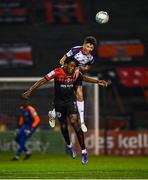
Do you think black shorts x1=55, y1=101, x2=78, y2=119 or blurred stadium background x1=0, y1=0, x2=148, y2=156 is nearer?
black shorts x1=55, y1=101, x2=78, y2=119

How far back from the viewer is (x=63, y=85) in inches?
690

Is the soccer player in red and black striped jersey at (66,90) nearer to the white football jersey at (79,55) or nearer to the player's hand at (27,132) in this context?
the white football jersey at (79,55)

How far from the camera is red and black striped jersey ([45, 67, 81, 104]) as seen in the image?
57.4ft

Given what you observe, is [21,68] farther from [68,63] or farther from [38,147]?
[68,63]

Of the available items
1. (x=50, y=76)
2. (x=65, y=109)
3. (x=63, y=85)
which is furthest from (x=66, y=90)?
(x=50, y=76)

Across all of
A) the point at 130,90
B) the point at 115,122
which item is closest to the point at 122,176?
the point at 115,122

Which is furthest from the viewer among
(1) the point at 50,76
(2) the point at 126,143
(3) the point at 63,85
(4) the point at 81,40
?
(4) the point at 81,40

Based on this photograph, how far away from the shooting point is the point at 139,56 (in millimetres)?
35438

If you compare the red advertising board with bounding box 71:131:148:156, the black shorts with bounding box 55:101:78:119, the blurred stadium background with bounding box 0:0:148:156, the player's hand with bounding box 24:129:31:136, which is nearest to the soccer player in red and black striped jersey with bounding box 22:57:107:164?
the black shorts with bounding box 55:101:78:119

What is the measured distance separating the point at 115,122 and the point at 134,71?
5813 millimetres

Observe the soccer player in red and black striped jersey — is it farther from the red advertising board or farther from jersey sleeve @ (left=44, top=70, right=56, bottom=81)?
the red advertising board

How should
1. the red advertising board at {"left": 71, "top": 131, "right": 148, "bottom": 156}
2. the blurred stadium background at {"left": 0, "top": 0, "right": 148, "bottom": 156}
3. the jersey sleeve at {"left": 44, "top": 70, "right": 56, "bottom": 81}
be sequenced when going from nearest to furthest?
the jersey sleeve at {"left": 44, "top": 70, "right": 56, "bottom": 81} < the red advertising board at {"left": 71, "top": 131, "right": 148, "bottom": 156} < the blurred stadium background at {"left": 0, "top": 0, "right": 148, "bottom": 156}

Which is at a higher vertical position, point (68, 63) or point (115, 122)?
point (68, 63)

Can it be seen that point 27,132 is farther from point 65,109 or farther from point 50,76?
point 50,76
